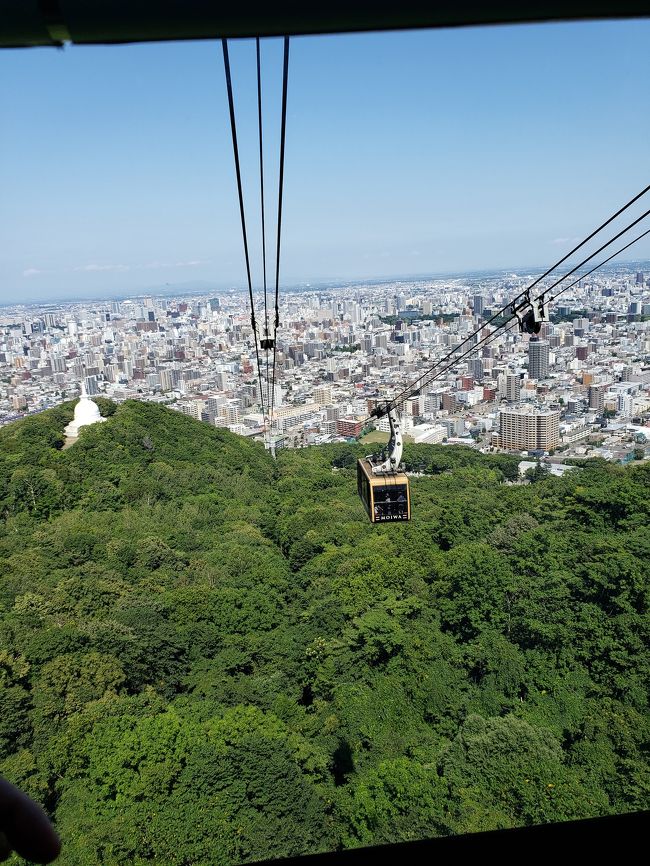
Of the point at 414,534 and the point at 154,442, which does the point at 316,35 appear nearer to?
the point at 414,534

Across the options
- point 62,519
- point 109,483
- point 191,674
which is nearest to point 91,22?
point 191,674

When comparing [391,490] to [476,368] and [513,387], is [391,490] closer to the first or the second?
[513,387]

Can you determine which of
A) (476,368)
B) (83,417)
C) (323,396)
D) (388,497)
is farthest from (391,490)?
(476,368)

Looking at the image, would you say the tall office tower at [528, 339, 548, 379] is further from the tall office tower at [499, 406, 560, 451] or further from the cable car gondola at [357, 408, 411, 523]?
the cable car gondola at [357, 408, 411, 523]

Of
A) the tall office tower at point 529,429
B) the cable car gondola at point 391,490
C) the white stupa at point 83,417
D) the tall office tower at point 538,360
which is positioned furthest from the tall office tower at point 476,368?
the cable car gondola at point 391,490

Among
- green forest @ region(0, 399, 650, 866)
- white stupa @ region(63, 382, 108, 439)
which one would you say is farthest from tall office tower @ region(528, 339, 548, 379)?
green forest @ region(0, 399, 650, 866)

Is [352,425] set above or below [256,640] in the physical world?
below
